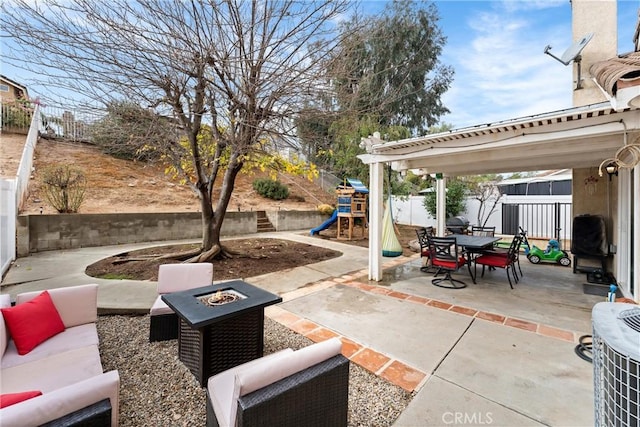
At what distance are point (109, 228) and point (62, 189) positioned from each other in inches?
64.6

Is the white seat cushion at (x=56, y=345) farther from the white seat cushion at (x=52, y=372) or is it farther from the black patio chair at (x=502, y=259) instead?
the black patio chair at (x=502, y=259)

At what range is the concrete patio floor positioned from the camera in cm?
208

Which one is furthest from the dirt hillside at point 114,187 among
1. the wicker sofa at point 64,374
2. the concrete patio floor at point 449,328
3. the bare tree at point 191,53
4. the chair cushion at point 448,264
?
the chair cushion at point 448,264

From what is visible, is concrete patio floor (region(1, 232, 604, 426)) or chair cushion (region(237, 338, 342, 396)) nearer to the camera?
chair cushion (region(237, 338, 342, 396))

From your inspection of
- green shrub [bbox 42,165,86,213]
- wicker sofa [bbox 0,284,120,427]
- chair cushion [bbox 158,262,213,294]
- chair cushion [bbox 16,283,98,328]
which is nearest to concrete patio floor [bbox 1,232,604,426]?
chair cushion [bbox 158,262,213,294]

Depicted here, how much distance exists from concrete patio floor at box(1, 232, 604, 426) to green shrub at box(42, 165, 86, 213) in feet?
7.96

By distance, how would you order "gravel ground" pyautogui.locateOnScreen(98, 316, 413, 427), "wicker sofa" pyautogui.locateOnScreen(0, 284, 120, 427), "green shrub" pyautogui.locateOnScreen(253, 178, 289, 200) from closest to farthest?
"wicker sofa" pyautogui.locateOnScreen(0, 284, 120, 427) → "gravel ground" pyautogui.locateOnScreen(98, 316, 413, 427) → "green shrub" pyautogui.locateOnScreen(253, 178, 289, 200)

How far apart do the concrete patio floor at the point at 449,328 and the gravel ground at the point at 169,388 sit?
0.15m

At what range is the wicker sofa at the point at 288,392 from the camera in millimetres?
1281

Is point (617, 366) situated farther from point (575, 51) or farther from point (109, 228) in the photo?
point (109, 228)

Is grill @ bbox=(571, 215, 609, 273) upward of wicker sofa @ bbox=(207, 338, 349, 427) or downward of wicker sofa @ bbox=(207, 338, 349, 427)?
upward

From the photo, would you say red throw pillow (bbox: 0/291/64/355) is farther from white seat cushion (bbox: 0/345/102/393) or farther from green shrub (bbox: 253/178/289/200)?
green shrub (bbox: 253/178/289/200)

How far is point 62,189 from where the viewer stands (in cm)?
804

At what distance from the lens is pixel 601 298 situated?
4.37 meters
